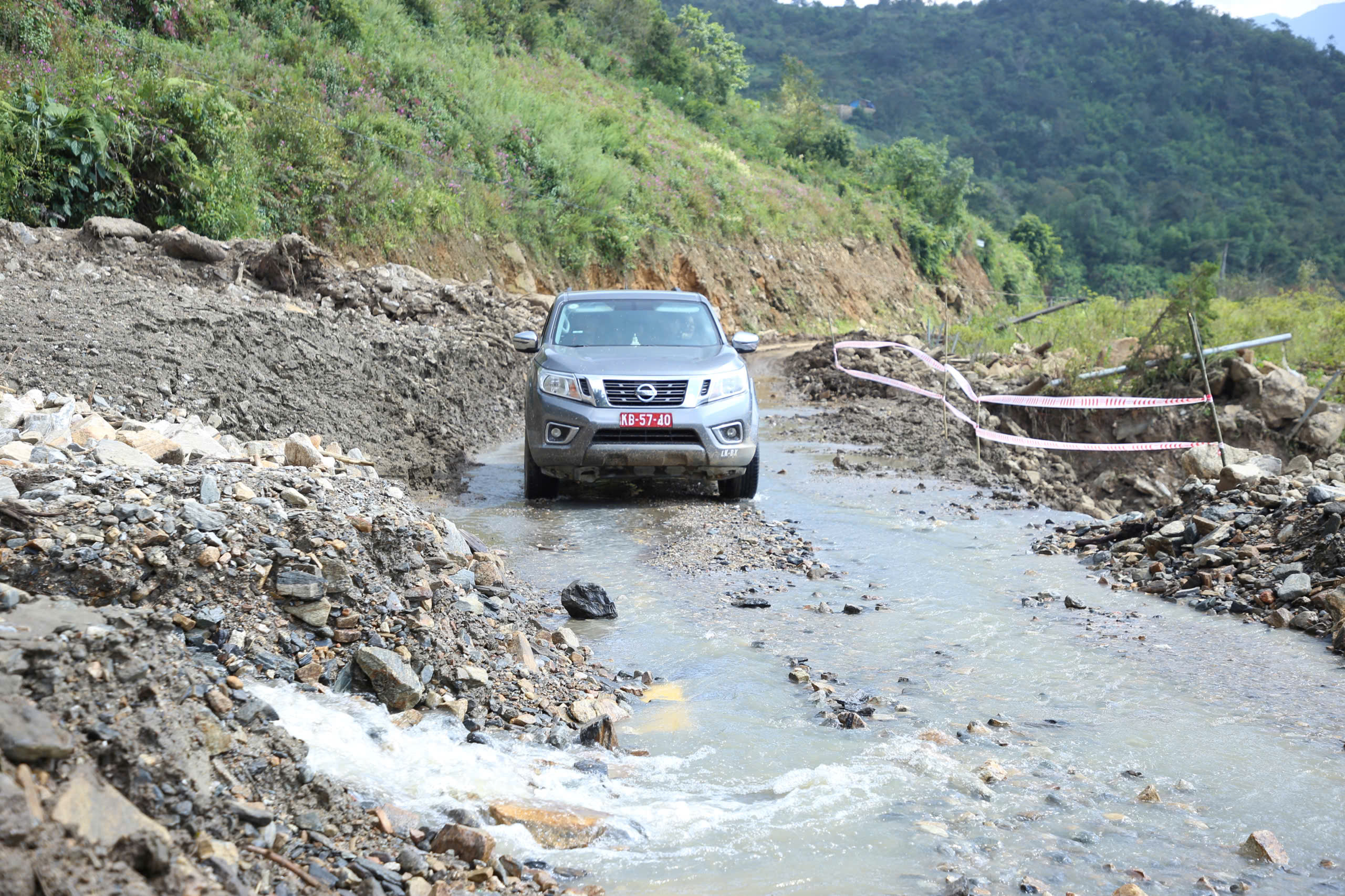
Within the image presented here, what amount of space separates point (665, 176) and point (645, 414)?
27542 millimetres

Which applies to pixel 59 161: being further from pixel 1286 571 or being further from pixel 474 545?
pixel 1286 571

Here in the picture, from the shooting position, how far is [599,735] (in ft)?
13.6

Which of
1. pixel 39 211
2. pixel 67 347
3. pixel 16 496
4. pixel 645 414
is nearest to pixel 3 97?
pixel 39 211

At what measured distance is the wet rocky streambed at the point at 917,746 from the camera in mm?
3318

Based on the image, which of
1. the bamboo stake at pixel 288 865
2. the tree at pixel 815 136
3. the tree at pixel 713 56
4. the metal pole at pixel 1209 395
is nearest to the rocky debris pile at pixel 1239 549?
the metal pole at pixel 1209 395

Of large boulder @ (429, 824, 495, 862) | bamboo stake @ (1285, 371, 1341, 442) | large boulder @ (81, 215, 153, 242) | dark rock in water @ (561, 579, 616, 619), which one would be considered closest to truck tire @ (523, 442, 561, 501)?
dark rock in water @ (561, 579, 616, 619)

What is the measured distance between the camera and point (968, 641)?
5.68 meters

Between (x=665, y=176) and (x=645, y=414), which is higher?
(x=665, y=176)

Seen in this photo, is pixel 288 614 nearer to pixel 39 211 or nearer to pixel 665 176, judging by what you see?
pixel 39 211

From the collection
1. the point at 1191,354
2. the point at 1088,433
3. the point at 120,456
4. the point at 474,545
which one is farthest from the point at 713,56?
the point at 120,456

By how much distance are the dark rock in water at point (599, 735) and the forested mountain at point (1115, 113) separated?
78.0 m

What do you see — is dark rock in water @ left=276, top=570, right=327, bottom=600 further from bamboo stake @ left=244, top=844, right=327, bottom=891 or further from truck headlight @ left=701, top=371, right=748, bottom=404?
truck headlight @ left=701, top=371, right=748, bottom=404

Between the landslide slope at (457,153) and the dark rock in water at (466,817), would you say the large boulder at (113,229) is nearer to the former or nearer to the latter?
the landslide slope at (457,153)

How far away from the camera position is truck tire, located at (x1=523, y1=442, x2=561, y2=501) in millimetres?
8992
